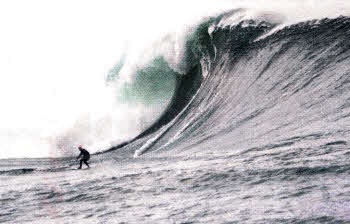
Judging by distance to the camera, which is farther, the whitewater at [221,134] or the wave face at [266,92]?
the wave face at [266,92]

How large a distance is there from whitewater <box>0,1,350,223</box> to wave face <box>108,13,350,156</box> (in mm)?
45

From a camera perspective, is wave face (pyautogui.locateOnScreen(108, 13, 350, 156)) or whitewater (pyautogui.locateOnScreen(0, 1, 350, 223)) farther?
wave face (pyautogui.locateOnScreen(108, 13, 350, 156))

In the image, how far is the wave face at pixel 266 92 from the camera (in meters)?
7.89

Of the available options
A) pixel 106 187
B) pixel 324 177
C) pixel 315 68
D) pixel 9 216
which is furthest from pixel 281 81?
pixel 9 216

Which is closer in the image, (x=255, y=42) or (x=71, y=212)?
(x=71, y=212)

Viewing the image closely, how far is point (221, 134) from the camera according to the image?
1016cm

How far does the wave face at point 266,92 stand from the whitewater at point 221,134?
45 mm

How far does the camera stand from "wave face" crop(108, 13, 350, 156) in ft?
25.9

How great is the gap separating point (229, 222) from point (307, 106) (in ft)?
17.0

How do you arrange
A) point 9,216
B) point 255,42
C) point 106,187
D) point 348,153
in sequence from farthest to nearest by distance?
point 255,42 < point 106,187 < point 9,216 < point 348,153

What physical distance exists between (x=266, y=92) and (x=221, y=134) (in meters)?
1.90

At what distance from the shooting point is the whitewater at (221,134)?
493 centimetres

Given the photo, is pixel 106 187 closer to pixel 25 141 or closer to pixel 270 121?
pixel 270 121

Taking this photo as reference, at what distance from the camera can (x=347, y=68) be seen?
9648mm
